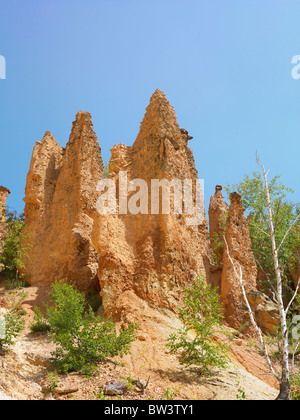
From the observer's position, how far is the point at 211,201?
2439 centimetres

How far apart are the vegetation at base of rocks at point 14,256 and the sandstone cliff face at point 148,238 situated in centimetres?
487

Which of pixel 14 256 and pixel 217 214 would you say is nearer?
pixel 14 256

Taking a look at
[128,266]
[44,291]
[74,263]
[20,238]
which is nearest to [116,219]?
[128,266]

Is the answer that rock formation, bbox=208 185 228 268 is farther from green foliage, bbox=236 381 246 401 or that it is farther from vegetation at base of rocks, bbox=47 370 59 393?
vegetation at base of rocks, bbox=47 370 59 393

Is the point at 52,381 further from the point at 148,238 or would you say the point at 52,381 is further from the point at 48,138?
the point at 48,138

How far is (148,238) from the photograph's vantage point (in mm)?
12461

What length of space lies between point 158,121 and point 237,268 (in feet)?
20.1

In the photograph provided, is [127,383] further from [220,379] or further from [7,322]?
[7,322]

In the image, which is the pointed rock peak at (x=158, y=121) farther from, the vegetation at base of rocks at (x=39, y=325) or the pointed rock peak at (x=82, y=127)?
the vegetation at base of rocks at (x=39, y=325)

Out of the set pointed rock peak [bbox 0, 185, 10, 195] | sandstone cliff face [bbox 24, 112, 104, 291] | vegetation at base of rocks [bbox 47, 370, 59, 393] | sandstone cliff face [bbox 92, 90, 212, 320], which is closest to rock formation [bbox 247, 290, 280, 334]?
sandstone cliff face [bbox 92, 90, 212, 320]

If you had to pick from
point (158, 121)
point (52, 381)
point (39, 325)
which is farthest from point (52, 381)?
point (158, 121)

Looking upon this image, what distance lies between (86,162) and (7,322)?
8.03 meters

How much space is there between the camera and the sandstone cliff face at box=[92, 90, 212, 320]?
11.7 m

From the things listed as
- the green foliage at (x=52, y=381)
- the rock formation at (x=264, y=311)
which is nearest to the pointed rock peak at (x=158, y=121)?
the rock formation at (x=264, y=311)
